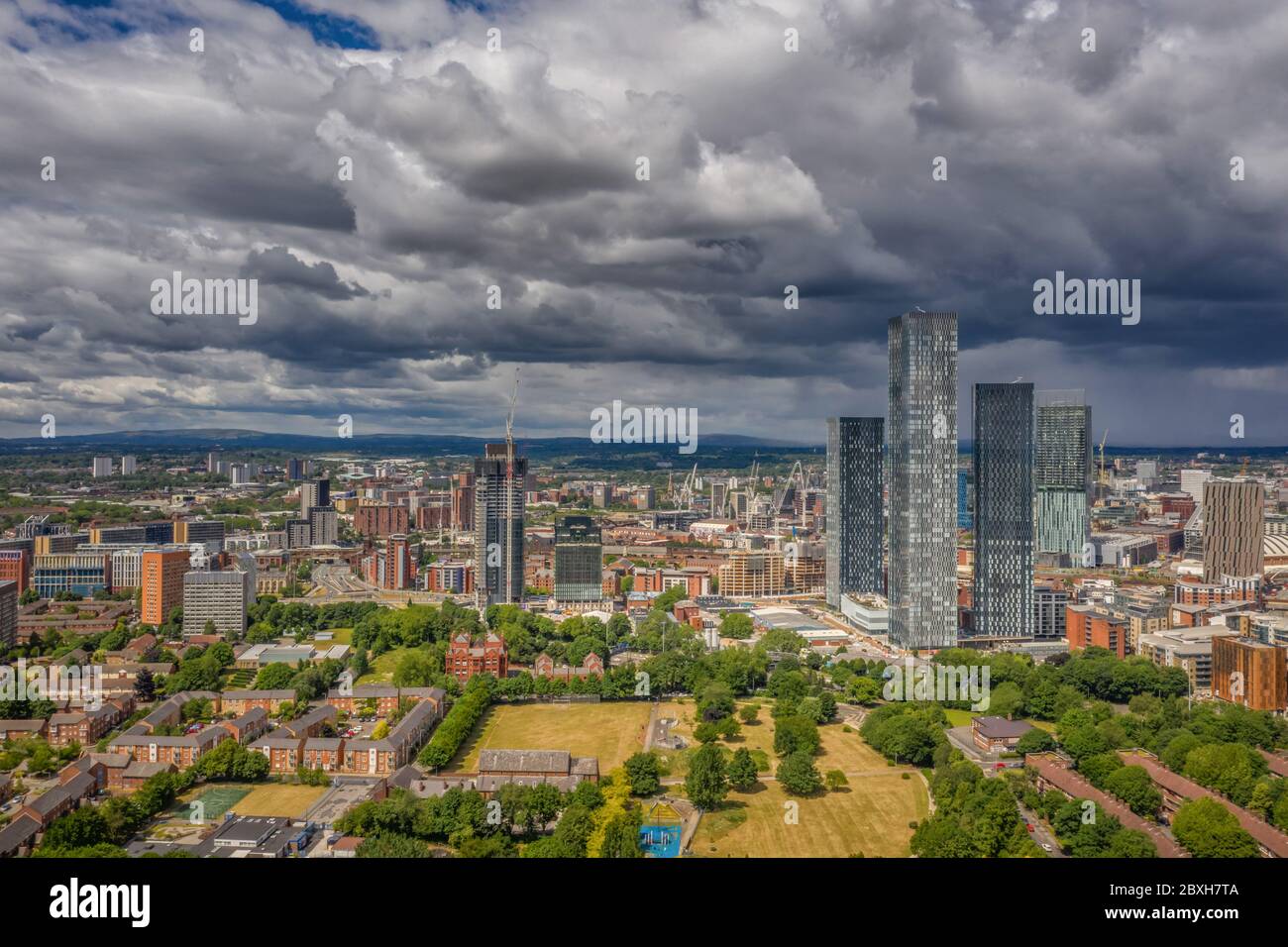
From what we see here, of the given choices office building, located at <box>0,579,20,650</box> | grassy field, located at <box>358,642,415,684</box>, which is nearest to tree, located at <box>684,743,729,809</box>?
grassy field, located at <box>358,642,415,684</box>

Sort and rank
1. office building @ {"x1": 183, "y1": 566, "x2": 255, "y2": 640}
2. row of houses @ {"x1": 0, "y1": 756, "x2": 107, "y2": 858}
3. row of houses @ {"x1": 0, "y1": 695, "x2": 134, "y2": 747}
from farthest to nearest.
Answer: office building @ {"x1": 183, "y1": 566, "x2": 255, "y2": 640}, row of houses @ {"x1": 0, "y1": 695, "x2": 134, "y2": 747}, row of houses @ {"x1": 0, "y1": 756, "x2": 107, "y2": 858}

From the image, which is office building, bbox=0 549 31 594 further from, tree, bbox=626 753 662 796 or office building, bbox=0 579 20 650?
tree, bbox=626 753 662 796

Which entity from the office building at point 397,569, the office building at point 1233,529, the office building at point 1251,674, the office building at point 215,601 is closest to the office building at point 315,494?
the office building at point 397,569

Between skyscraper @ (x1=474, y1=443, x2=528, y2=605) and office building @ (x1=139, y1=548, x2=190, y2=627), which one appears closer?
office building @ (x1=139, y1=548, x2=190, y2=627)

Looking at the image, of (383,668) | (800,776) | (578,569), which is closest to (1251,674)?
(800,776)

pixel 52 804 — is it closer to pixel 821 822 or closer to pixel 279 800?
pixel 279 800
